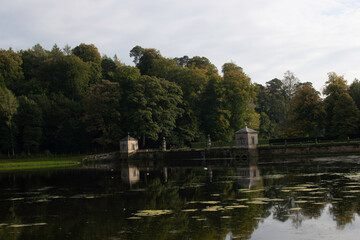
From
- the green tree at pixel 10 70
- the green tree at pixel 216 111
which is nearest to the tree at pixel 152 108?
the green tree at pixel 216 111

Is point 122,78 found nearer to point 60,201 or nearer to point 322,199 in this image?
point 60,201

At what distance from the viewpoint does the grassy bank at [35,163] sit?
5053 cm

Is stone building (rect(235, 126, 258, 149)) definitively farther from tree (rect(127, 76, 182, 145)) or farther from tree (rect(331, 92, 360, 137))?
tree (rect(127, 76, 182, 145))

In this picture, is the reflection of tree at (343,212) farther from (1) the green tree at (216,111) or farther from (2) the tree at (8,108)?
(2) the tree at (8,108)

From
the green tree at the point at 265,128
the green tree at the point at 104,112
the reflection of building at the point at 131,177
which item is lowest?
the reflection of building at the point at 131,177

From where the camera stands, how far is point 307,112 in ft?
182

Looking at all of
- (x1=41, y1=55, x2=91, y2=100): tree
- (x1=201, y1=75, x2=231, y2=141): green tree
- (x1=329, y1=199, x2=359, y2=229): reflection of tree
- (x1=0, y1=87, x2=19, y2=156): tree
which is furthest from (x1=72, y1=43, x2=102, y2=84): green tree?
(x1=329, y1=199, x2=359, y2=229): reflection of tree

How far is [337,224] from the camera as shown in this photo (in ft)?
36.4

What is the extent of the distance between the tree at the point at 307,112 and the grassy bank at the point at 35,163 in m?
32.6

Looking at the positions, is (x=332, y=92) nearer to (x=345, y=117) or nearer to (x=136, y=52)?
(x=345, y=117)

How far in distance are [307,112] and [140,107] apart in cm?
→ 2521

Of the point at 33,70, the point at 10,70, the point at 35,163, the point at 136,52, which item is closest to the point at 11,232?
the point at 35,163

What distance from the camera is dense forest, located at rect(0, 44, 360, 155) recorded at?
5534 centimetres

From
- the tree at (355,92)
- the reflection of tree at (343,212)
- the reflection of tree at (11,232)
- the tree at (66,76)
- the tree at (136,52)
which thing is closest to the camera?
the reflection of tree at (343,212)
